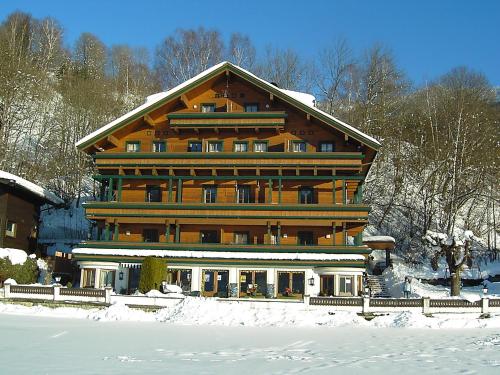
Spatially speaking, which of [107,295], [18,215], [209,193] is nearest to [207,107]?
[209,193]

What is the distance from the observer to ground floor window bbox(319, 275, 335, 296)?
35181 millimetres

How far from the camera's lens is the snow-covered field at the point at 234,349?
12937 mm

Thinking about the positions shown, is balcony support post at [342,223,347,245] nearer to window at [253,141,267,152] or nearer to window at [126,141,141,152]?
window at [253,141,267,152]

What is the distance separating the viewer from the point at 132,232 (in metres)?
39.3

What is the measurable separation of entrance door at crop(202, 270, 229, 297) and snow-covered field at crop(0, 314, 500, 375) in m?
12.3

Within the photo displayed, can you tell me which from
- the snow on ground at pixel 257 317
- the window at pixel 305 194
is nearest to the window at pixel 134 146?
the window at pixel 305 194

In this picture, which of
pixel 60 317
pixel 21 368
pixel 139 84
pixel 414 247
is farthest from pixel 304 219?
pixel 139 84

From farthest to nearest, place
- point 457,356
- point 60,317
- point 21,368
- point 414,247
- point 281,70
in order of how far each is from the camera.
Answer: point 281,70, point 414,247, point 60,317, point 457,356, point 21,368

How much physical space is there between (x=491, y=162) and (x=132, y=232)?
36.9m

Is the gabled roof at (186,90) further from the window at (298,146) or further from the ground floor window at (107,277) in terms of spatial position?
the ground floor window at (107,277)

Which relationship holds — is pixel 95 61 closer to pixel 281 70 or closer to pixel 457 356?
pixel 281 70

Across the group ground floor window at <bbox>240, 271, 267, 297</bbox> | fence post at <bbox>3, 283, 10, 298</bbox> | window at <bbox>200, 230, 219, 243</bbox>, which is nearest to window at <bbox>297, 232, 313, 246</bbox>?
ground floor window at <bbox>240, 271, 267, 297</bbox>

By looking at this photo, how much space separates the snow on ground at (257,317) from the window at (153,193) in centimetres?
1413

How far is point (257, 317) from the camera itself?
2481cm
